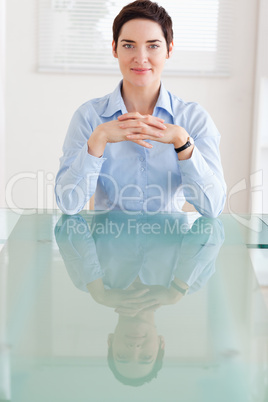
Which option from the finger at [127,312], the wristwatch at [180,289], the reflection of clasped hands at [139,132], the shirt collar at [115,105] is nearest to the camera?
the finger at [127,312]

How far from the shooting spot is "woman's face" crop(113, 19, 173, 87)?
1.88m

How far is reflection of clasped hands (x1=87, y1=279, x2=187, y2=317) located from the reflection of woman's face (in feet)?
0.17

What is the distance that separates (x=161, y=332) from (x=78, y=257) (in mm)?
470

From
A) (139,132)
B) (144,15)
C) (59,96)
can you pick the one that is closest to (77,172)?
(139,132)

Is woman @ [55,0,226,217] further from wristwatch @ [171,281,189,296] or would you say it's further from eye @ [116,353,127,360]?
eye @ [116,353,127,360]

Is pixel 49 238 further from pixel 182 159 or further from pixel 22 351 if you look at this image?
pixel 22 351

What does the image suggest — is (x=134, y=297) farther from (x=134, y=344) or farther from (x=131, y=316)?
(x=134, y=344)

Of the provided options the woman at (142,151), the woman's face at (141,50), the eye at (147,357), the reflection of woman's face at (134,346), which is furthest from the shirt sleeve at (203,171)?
the eye at (147,357)

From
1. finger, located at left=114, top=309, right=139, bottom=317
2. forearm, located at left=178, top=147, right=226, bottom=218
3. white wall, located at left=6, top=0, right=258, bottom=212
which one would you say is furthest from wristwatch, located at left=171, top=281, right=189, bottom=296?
white wall, located at left=6, top=0, right=258, bottom=212

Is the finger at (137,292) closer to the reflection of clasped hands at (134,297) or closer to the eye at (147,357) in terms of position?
the reflection of clasped hands at (134,297)

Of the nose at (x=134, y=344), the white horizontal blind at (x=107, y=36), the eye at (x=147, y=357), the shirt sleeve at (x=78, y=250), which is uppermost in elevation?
the white horizontal blind at (x=107, y=36)

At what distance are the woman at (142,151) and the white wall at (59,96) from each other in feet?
6.86

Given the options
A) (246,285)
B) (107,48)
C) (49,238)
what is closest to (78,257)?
(49,238)

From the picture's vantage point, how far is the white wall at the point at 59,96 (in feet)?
13.1
